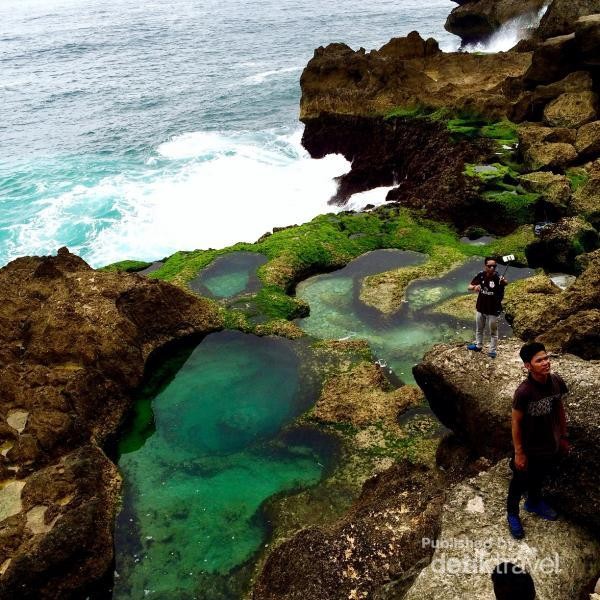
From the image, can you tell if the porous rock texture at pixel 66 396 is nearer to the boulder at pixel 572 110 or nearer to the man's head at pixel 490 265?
the man's head at pixel 490 265

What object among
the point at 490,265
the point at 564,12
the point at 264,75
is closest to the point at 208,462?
the point at 490,265

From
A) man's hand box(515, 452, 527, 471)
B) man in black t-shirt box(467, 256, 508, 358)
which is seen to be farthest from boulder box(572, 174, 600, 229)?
man's hand box(515, 452, 527, 471)

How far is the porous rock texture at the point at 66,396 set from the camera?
14039mm

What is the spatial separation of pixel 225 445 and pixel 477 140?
87.9ft

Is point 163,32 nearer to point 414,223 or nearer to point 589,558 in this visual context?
point 414,223

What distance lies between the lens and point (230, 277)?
2842cm

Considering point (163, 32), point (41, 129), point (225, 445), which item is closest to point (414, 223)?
point (225, 445)

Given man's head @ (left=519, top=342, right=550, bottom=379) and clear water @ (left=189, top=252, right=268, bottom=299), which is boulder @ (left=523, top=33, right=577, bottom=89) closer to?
clear water @ (left=189, top=252, right=268, bottom=299)

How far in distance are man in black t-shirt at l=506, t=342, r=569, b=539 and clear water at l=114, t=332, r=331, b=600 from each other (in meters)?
8.48

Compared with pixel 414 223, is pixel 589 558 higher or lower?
higher

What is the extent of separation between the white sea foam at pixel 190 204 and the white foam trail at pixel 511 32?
39.8m

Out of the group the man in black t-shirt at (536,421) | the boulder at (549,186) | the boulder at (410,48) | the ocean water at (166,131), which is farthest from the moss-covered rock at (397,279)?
the boulder at (410,48)

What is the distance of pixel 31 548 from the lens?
45.0ft

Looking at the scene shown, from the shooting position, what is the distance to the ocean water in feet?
137
